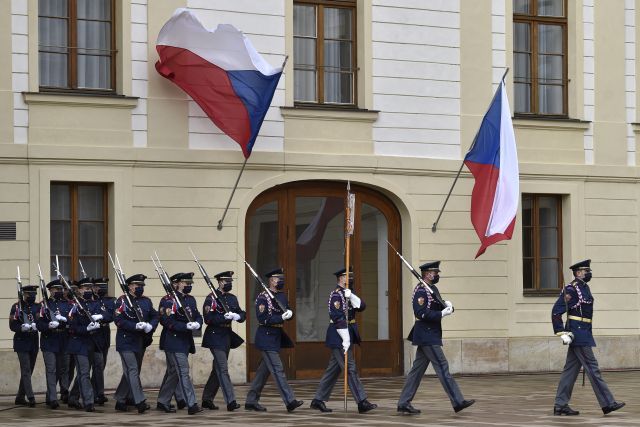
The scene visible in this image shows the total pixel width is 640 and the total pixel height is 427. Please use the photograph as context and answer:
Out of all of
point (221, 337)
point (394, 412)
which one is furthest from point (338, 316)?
point (221, 337)

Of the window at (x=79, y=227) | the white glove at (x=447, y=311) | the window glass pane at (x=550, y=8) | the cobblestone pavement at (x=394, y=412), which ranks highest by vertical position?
the window glass pane at (x=550, y=8)

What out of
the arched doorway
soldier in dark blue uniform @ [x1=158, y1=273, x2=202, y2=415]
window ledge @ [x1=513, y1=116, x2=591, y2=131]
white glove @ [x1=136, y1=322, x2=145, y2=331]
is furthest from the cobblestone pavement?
window ledge @ [x1=513, y1=116, x2=591, y2=131]

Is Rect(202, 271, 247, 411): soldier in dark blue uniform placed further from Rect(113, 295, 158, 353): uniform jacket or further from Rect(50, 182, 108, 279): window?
Rect(50, 182, 108, 279): window

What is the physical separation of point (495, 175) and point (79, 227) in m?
6.40

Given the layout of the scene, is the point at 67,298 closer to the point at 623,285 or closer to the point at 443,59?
the point at 443,59

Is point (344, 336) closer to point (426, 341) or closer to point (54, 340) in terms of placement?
point (426, 341)

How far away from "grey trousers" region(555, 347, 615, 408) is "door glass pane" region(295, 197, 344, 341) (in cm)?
669

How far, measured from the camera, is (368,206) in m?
25.9

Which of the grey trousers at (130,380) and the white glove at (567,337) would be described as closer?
the white glove at (567,337)

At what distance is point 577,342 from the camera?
19.3 metres

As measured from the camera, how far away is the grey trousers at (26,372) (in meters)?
20.7

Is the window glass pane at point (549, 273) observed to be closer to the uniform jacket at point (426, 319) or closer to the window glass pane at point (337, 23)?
the window glass pane at point (337, 23)

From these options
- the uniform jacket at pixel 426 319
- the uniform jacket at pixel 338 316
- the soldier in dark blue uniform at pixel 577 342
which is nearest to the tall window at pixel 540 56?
the soldier in dark blue uniform at pixel 577 342

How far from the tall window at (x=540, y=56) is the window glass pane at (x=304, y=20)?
3.74 m
